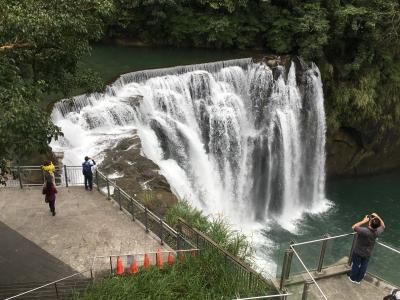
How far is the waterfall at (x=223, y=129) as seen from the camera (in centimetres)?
1832

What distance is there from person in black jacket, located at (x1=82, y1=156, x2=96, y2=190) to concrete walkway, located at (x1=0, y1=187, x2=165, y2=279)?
299mm

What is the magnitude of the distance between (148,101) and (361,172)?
15.3 meters

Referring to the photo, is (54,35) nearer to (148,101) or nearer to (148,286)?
(148,286)

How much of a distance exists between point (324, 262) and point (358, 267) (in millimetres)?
693

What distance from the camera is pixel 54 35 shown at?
376 inches

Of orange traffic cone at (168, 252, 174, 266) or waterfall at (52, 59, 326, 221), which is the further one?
waterfall at (52, 59, 326, 221)

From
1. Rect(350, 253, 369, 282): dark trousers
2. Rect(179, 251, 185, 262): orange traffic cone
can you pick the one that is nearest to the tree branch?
Rect(179, 251, 185, 262): orange traffic cone

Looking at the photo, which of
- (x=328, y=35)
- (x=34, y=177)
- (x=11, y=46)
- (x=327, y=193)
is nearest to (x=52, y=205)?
(x=34, y=177)

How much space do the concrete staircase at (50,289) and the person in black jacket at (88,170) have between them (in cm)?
438

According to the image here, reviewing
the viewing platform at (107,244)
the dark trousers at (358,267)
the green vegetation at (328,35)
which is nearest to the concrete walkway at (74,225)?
the viewing platform at (107,244)

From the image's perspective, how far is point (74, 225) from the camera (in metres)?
12.4

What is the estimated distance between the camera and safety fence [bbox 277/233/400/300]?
881 cm

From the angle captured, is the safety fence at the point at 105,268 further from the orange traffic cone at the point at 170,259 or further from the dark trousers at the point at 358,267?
the dark trousers at the point at 358,267

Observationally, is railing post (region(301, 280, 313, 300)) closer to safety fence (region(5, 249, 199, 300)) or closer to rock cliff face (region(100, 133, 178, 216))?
safety fence (region(5, 249, 199, 300))
